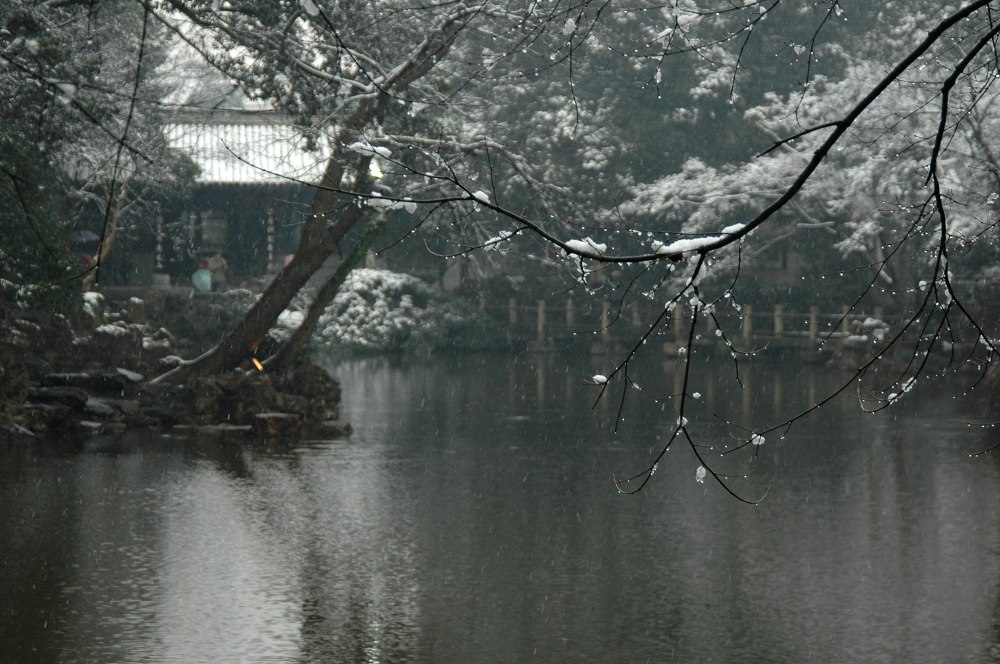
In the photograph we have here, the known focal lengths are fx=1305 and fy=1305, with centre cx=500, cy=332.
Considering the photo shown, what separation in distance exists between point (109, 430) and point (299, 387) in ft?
9.51

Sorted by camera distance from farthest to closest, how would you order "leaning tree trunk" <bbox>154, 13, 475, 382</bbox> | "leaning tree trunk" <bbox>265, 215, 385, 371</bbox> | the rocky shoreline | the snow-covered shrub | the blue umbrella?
the snow-covered shrub < the blue umbrella < "leaning tree trunk" <bbox>265, 215, 385, 371</bbox> < "leaning tree trunk" <bbox>154, 13, 475, 382</bbox> < the rocky shoreline

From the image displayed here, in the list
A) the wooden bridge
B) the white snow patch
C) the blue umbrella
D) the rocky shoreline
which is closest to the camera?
the white snow patch

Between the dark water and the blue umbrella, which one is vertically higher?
the blue umbrella

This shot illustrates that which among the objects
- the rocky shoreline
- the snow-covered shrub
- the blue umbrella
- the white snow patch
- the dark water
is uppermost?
the blue umbrella

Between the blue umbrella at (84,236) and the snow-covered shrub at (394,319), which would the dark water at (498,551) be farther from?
the blue umbrella at (84,236)

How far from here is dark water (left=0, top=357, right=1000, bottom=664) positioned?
7.53m

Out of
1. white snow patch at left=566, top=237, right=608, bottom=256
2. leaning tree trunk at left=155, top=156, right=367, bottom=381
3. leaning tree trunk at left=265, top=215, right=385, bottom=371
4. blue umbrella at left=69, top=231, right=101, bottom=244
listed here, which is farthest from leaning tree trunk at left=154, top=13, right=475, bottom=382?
blue umbrella at left=69, top=231, right=101, bottom=244

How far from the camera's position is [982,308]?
22891 millimetres

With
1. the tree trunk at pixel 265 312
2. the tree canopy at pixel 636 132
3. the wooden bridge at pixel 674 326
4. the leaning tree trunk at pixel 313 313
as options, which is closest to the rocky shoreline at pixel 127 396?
the leaning tree trunk at pixel 313 313

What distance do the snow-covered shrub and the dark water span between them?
15334mm

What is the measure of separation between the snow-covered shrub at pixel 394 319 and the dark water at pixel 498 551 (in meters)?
15.3

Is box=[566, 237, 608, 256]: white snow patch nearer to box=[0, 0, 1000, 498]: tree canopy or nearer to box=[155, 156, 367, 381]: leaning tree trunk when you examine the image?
box=[0, 0, 1000, 498]: tree canopy

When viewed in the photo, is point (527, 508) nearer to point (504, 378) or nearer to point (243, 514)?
point (243, 514)

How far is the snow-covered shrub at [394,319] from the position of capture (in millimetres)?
32375
